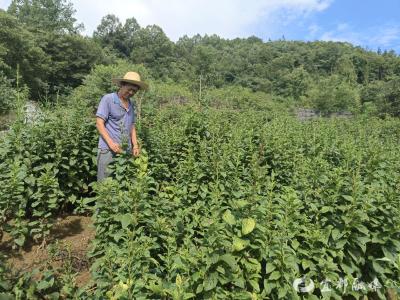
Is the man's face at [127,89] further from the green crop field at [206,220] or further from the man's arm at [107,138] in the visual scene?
the green crop field at [206,220]

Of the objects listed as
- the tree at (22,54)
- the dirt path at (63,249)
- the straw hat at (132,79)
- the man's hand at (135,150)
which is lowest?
the dirt path at (63,249)

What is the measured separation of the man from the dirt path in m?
0.80

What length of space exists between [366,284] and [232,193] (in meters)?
1.59

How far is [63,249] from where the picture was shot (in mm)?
4223

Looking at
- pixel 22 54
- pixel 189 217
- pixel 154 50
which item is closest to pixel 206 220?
pixel 189 217

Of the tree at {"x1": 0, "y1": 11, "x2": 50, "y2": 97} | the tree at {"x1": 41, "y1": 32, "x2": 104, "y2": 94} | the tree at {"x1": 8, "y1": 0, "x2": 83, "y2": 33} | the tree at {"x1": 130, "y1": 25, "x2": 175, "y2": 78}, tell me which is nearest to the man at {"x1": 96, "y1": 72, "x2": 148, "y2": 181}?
the tree at {"x1": 0, "y1": 11, "x2": 50, "y2": 97}

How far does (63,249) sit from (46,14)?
8151 centimetres

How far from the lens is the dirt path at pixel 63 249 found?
3857 millimetres

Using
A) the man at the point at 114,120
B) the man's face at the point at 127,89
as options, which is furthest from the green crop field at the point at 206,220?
the man's face at the point at 127,89

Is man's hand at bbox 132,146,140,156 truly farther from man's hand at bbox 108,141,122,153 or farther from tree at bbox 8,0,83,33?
tree at bbox 8,0,83,33

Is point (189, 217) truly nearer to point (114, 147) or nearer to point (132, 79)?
point (114, 147)

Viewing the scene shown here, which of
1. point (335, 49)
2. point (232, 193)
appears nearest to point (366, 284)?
point (232, 193)

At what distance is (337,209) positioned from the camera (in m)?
3.76

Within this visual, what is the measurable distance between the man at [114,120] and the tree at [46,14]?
74062mm
